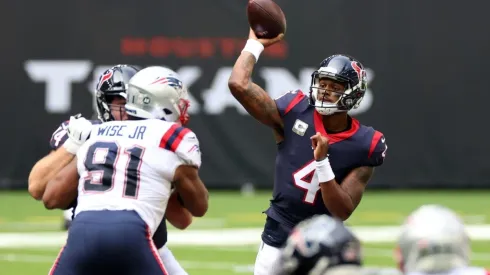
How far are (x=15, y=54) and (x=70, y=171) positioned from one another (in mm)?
9809

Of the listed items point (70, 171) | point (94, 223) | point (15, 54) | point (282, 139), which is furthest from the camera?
point (15, 54)

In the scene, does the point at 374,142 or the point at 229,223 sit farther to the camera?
the point at 229,223

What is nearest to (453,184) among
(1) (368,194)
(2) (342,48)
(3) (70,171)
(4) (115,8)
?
(1) (368,194)

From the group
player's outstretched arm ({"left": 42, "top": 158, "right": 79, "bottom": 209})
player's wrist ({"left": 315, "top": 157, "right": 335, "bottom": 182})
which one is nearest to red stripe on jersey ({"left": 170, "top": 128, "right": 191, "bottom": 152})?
player's outstretched arm ({"left": 42, "top": 158, "right": 79, "bottom": 209})

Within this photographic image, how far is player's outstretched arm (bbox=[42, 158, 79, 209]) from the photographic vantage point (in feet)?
16.4

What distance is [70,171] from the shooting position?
5.02m

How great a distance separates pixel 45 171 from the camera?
5.20m

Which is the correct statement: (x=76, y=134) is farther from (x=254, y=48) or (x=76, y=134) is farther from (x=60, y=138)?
(x=254, y=48)

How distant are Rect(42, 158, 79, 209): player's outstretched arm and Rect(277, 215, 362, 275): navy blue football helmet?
1800 millimetres

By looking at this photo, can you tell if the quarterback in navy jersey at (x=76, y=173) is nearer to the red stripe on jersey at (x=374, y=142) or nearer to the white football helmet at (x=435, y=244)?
the red stripe on jersey at (x=374, y=142)

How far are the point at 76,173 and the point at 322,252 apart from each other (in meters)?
1.95

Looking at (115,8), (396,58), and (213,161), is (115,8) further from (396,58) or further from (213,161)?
(396,58)

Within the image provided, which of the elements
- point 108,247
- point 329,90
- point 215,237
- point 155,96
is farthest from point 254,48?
point 215,237

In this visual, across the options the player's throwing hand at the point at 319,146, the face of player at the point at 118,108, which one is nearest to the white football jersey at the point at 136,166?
the face of player at the point at 118,108
